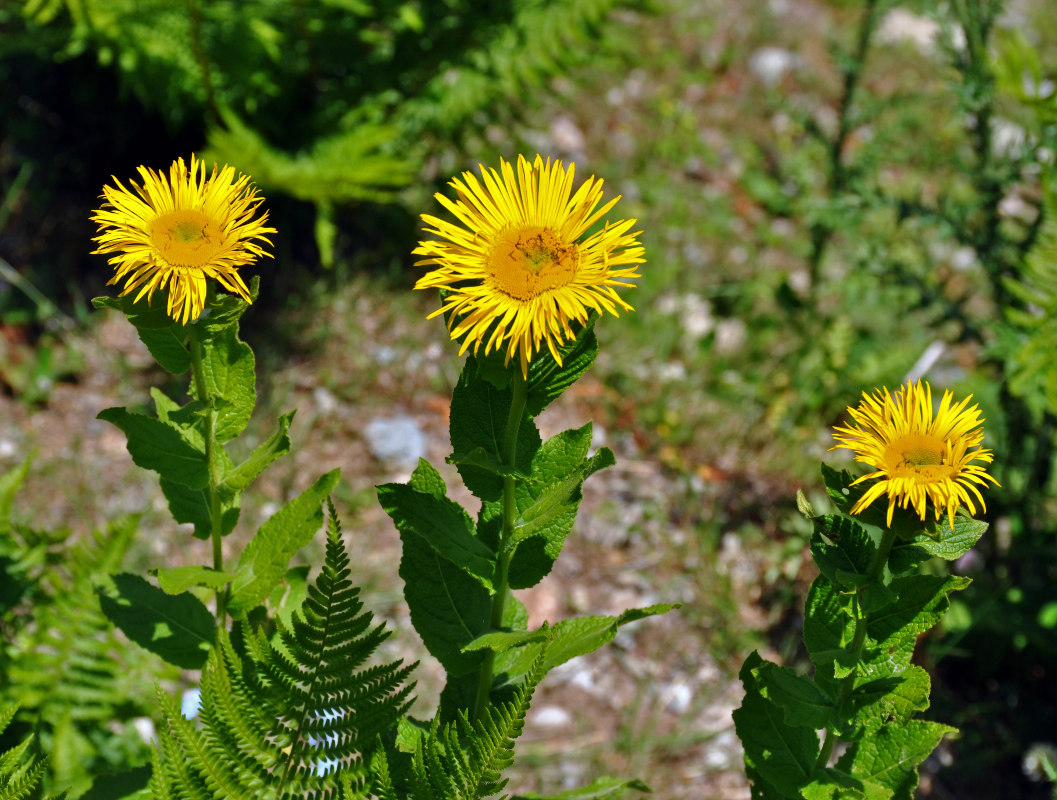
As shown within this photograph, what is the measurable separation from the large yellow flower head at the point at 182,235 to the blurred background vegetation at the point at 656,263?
1431 mm

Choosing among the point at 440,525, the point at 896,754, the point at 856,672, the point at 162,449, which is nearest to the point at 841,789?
the point at 896,754

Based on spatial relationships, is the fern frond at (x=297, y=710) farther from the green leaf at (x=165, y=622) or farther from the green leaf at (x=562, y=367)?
the green leaf at (x=562, y=367)

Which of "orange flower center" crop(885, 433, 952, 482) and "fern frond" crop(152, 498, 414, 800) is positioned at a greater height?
"orange flower center" crop(885, 433, 952, 482)

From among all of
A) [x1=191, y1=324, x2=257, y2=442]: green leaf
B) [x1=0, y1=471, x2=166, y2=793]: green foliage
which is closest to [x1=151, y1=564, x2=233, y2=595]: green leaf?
[x1=191, y1=324, x2=257, y2=442]: green leaf

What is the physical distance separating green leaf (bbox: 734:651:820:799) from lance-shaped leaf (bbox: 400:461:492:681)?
0.48 meters

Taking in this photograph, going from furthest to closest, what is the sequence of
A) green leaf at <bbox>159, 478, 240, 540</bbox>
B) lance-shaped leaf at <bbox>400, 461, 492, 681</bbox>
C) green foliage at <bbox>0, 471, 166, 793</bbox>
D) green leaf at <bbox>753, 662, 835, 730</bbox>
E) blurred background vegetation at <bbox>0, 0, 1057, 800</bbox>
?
blurred background vegetation at <bbox>0, 0, 1057, 800</bbox>, green foliage at <bbox>0, 471, 166, 793</bbox>, green leaf at <bbox>159, 478, 240, 540</bbox>, lance-shaped leaf at <bbox>400, 461, 492, 681</bbox>, green leaf at <bbox>753, 662, 835, 730</bbox>

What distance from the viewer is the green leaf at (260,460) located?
1.61 meters

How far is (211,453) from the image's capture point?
65.5 inches

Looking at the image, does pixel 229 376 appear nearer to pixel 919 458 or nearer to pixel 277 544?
pixel 277 544

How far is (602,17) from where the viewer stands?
406 centimetres

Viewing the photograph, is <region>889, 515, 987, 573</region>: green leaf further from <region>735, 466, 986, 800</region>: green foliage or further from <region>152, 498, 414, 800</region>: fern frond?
<region>152, 498, 414, 800</region>: fern frond

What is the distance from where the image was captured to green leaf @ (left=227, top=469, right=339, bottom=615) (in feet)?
5.74

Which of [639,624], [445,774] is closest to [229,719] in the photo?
[445,774]

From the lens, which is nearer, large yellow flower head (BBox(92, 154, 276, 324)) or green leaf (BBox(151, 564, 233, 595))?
large yellow flower head (BBox(92, 154, 276, 324))
